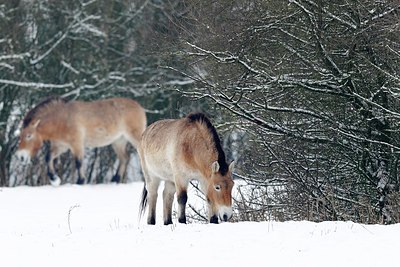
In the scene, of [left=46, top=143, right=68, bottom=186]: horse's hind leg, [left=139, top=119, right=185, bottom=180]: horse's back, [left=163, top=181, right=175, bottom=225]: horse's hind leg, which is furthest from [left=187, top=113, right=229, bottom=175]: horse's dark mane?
[left=46, top=143, right=68, bottom=186]: horse's hind leg

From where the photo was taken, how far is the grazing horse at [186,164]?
38.4ft

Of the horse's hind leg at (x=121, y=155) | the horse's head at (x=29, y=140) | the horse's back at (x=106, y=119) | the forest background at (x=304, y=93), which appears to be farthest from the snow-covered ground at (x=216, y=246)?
the horse's hind leg at (x=121, y=155)

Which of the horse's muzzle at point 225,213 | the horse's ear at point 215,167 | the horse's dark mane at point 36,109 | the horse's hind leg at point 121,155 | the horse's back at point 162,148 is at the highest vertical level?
the horse's dark mane at point 36,109

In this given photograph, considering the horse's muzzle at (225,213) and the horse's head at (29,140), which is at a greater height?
the horse's head at (29,140)

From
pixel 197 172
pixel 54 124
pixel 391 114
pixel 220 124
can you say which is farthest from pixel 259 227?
pixel 54 124

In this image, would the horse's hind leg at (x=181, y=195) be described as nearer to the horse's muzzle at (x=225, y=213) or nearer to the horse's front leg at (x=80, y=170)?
the horse's muzzle at (x=225, y=213)

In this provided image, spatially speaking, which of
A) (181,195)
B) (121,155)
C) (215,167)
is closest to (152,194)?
(181,195)

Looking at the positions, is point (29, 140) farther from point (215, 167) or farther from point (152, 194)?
Result: point (215, 167)

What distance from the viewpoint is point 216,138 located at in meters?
12.2

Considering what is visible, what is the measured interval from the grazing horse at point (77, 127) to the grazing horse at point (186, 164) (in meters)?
8.47

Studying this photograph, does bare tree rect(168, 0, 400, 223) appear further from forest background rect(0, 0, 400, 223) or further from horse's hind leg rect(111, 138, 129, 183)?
horse's hind leg rect(111, 138, 129, 183)

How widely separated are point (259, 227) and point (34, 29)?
1530 centimetres

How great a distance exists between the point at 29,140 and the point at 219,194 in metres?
10.9

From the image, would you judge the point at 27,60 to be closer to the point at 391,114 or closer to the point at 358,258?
the point at 391,114
